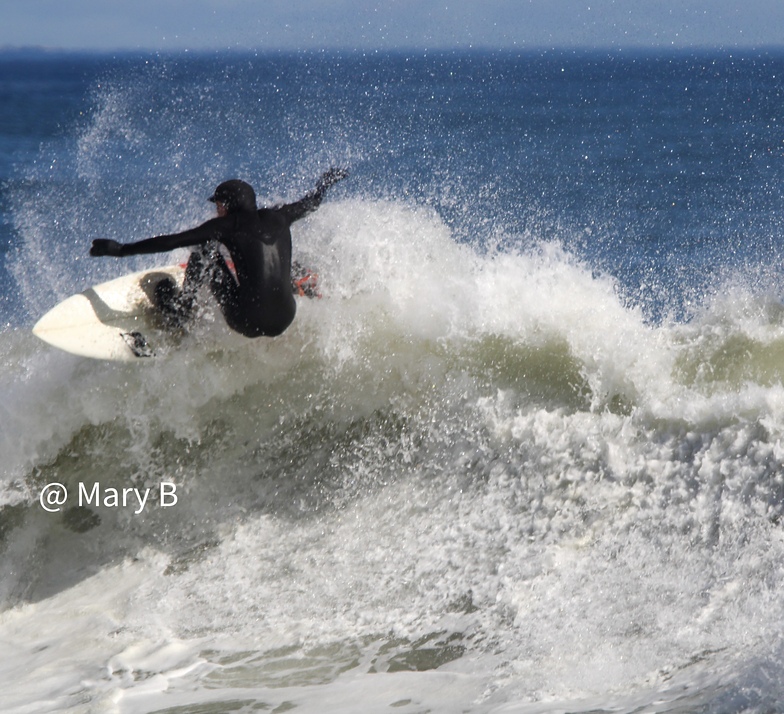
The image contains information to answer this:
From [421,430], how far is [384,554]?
0.98 meters

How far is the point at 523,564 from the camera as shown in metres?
5.07

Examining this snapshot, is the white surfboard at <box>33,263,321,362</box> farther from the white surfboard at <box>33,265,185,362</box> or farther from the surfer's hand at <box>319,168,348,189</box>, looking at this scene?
the surfer's hand at <box>319,168,348,189</box>

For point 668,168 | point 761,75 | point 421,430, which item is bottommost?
point 421,430

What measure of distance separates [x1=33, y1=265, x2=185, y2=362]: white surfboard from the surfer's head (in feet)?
3.01

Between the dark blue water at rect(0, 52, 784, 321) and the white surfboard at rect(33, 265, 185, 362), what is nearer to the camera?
the white surfboard at rect(33, 265, 185, 362)

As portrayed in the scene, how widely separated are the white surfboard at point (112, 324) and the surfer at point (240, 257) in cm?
12

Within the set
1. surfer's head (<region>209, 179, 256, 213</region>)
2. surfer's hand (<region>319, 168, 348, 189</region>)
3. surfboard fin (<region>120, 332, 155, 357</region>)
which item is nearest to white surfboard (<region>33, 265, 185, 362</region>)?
surfboard fin (<region>120, 332, 155, 357</region>)

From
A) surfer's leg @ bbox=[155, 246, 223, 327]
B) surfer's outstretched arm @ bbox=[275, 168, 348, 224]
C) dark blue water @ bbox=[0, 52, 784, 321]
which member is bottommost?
surfer's leg @ bbox=[155, 246, 223, 327]

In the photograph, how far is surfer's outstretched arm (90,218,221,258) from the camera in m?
5.52

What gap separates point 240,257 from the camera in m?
5.80

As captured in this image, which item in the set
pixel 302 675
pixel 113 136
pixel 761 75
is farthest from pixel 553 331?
pixel 761 75

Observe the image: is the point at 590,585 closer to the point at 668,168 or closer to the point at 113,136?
the point at 668,168

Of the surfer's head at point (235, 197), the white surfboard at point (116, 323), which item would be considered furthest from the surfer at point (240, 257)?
the white surfboard at point (116, 323)
